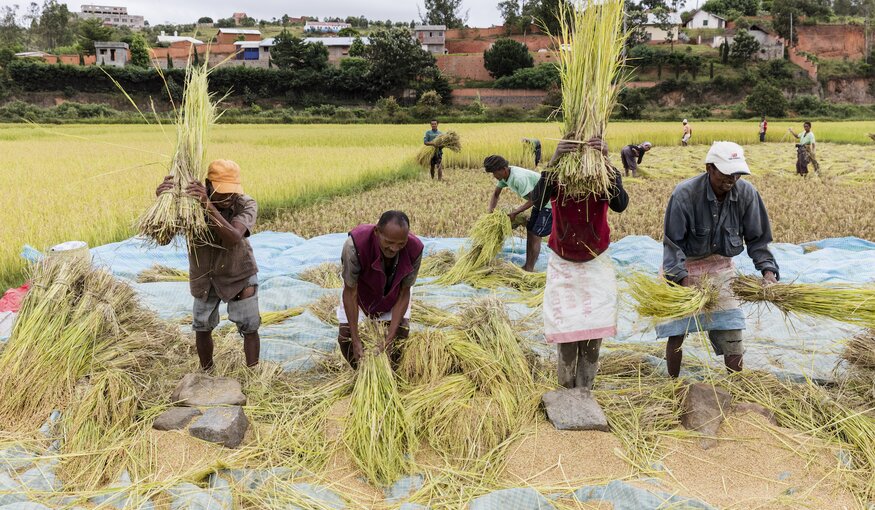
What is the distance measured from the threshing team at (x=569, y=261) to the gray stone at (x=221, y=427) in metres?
0.58

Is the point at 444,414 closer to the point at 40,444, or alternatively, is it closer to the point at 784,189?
the point at 40,444

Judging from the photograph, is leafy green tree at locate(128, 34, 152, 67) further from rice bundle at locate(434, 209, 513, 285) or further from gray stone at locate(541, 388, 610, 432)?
gray stone at locate(541, 388, 610, 432)

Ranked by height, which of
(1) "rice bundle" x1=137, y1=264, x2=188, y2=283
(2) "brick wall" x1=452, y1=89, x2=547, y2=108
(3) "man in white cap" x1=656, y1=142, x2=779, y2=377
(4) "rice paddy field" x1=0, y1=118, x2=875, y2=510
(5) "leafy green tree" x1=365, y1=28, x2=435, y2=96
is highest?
(5) "leafy green tree" x1=365, y1=28, x2=435, y2=96

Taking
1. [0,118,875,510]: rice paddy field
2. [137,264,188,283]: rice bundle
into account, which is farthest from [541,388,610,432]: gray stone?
[137,264,188,283]: rice bundle

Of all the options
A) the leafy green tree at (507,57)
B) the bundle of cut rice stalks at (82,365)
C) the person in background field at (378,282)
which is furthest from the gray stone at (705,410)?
the leafy green tree at (507,57)

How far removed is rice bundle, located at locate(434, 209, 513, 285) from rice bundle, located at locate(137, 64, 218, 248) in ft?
8.50

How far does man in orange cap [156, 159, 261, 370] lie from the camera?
9.82 feet

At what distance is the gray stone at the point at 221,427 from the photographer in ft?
8.50

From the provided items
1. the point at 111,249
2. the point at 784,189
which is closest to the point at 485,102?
the point at 784,189

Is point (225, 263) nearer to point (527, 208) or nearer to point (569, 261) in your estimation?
point (569, 261)

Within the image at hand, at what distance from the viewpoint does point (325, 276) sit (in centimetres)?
523

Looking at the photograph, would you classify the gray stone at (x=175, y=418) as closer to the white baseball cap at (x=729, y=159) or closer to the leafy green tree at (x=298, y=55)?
the white baseball cap at (x=729, y=159)

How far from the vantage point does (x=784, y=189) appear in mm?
10023

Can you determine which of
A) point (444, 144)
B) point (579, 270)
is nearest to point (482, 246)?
point (579, 270)
